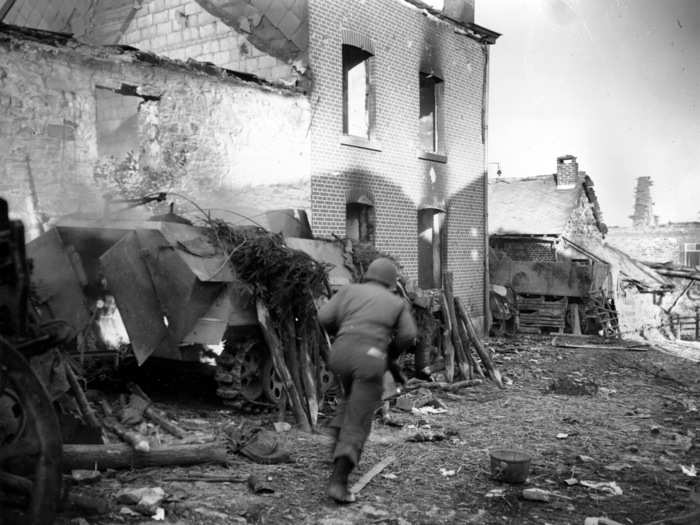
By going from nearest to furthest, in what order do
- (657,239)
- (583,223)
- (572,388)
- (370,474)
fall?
(370,474), (572,388), (583,223), (657,239)

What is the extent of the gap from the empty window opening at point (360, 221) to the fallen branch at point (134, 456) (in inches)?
362

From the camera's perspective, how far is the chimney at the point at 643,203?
160ft

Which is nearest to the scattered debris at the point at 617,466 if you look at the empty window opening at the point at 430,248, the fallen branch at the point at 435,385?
the fallen branch at the point at 435,385

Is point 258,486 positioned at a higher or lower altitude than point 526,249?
lower

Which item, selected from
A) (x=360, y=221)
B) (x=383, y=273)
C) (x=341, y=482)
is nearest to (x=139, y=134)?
(x=360, y=221)

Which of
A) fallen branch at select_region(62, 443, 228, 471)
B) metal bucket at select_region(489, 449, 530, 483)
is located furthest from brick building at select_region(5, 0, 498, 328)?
metal bucket at select_region(489, 449, 530, 483)

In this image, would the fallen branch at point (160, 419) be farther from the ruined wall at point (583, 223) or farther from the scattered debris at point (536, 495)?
the ruined wall at point (583, 223)

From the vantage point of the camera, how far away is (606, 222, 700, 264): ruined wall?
41.9 meters

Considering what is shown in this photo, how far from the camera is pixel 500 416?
8.75 metres

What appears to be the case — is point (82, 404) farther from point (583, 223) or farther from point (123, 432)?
point (583, 223)

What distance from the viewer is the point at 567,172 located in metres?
29.5

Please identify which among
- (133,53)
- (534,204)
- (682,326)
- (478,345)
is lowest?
(682,326)

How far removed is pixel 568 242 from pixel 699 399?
16303mm

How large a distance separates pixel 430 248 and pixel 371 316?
40.1 ft
